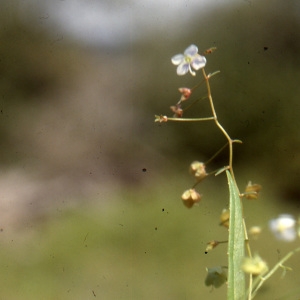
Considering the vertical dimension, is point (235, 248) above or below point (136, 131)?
below

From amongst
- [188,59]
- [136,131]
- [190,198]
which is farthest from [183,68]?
[136,131]

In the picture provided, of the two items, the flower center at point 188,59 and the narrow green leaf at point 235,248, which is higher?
the flower center at point 188,59

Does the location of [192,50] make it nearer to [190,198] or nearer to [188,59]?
[188,59]

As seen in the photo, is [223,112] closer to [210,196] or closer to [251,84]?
[251,84]

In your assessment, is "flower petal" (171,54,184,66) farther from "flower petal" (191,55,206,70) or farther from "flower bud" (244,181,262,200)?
"flower bud" (244,181,262,200)

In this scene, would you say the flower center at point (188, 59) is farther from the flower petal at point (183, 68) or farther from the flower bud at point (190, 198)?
the flower bud at point (190, 198)

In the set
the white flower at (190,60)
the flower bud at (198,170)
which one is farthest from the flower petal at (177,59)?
the flower bud at (198,170)

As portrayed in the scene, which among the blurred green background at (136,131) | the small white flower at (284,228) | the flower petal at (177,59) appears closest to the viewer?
the small white flower at (284,228)
